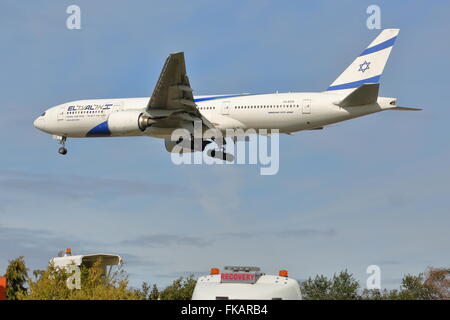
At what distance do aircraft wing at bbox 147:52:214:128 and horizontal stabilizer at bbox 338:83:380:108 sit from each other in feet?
29.1

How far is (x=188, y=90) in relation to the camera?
1463 inches

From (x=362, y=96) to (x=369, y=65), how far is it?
4376 millimetres

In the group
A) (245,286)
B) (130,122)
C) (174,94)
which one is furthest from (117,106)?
(245,286)

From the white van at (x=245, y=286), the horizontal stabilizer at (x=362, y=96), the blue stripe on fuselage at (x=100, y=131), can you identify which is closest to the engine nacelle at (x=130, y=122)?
the blue stripe on fuselage at (x=100, y=131)

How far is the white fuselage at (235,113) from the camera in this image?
127 ft

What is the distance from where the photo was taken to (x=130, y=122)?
40.4 meters

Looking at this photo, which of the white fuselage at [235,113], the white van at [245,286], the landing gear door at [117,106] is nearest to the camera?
the white van at [245,286]

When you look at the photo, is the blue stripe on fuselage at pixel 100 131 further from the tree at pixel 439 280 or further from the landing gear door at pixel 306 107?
the tree at pixel 439 280

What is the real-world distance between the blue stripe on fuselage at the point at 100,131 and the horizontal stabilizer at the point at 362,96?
48.1ft

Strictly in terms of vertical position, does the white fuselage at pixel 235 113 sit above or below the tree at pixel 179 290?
above

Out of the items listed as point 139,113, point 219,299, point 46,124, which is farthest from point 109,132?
point 219,299
